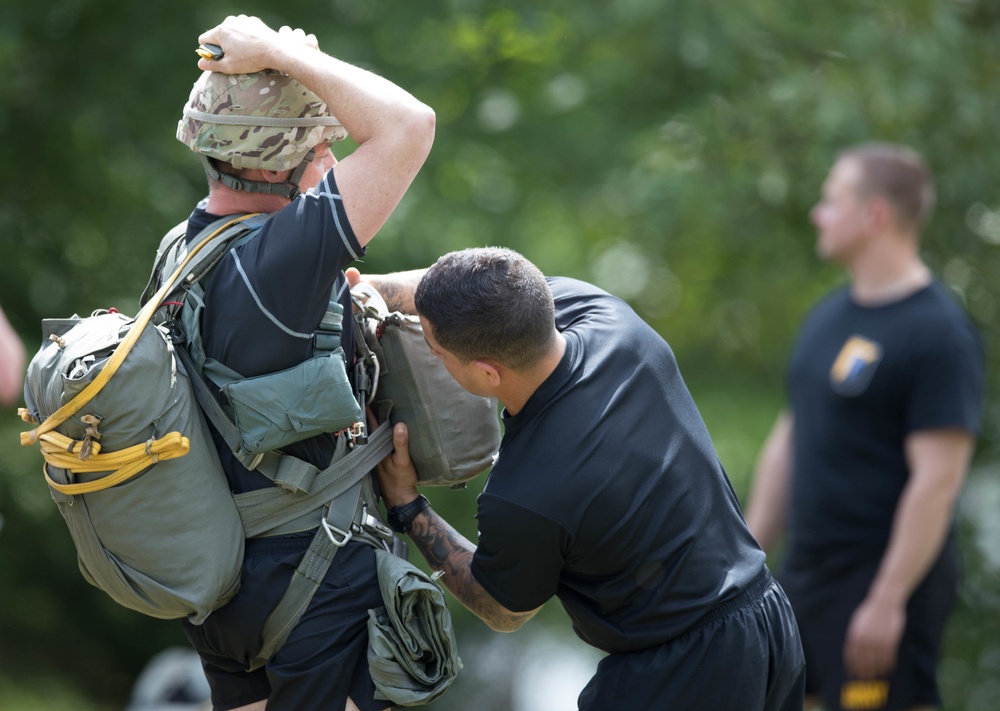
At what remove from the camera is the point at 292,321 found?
8.67ft

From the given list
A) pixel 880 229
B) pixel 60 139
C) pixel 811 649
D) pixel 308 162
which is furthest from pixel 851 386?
pixel 60 139

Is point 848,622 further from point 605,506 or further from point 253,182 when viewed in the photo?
point 253,182

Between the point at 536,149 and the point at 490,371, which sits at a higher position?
the point at 490,371

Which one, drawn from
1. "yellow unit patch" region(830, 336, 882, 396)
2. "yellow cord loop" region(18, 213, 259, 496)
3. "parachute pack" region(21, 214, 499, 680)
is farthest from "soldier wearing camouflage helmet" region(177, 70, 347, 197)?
"yellow unit patch" region(830, 336, 882, 396)

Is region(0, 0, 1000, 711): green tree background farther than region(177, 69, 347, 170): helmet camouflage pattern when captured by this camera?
Yes

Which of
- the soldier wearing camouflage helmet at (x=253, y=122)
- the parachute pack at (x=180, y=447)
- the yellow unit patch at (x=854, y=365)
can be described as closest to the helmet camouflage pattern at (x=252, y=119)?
the soldier wearing camouflage helmet at (x=253, y=122)

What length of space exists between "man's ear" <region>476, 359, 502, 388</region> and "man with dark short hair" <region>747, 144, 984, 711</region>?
2.69 m

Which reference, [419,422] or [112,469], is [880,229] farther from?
[112,469]

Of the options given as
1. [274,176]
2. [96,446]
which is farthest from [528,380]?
[96,446]

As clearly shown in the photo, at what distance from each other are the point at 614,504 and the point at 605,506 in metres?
0.02

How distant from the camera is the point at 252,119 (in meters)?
2.68

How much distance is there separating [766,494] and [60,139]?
413 centimetres

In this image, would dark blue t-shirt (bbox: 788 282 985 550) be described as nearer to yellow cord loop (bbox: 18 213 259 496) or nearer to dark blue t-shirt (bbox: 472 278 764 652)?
dark blue t-shirt (bbox: 472 278 764 652)

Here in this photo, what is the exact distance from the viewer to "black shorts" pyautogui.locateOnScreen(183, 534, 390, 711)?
9.14 ft
